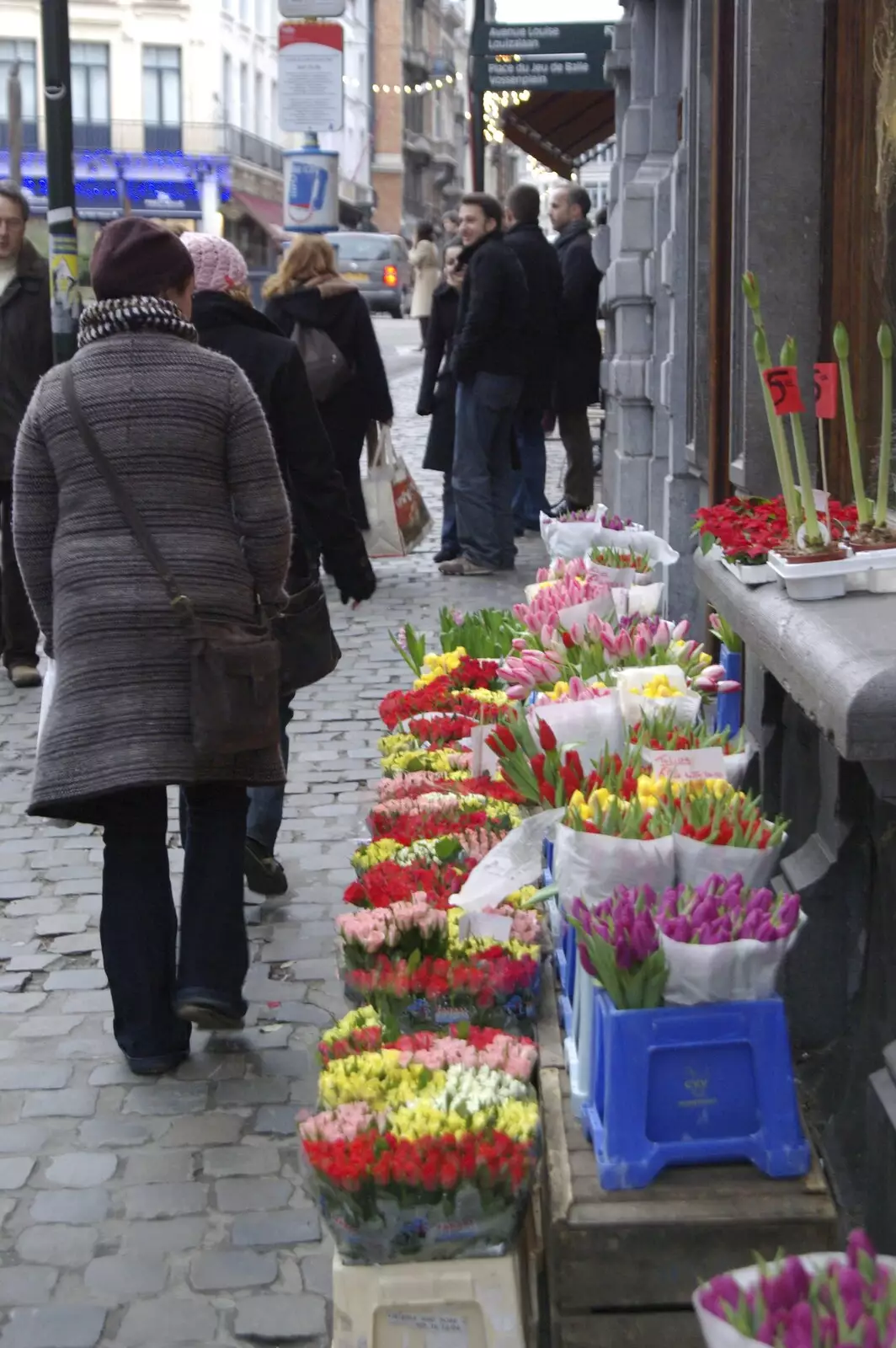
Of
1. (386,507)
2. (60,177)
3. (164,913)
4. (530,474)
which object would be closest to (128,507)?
(164,913)

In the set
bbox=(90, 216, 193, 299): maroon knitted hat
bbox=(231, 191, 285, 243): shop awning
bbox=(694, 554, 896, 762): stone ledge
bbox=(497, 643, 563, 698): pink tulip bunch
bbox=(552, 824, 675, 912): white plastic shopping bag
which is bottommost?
bbox=(552, 824, 675, 912): white plastic shopping bag

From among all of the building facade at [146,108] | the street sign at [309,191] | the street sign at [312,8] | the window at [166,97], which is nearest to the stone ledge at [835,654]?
the street sign at [309,191]

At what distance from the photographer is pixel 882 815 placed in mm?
3453

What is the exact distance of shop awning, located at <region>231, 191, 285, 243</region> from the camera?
53.1 m

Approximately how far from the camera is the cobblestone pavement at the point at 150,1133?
3.38m

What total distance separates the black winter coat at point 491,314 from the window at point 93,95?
43410mm

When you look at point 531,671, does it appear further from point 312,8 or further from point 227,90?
point 227,90

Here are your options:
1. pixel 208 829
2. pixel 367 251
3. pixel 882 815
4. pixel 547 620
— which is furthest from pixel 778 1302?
pixel 367 251

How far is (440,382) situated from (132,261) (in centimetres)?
722

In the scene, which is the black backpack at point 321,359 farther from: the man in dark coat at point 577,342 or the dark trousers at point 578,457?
the dark trousers at point 578,457

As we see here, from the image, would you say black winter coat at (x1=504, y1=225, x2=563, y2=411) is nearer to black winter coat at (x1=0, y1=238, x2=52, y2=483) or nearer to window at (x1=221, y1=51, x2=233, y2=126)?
black winter coat at (x1=0, y1=238, x2=52, y2=483)

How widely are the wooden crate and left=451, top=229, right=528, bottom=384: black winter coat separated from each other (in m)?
8.00

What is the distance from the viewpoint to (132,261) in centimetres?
424

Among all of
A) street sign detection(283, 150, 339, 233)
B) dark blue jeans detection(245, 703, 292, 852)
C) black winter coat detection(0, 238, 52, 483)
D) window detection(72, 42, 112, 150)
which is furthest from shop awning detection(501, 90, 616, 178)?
window detection(72, 42, 112, 150)
